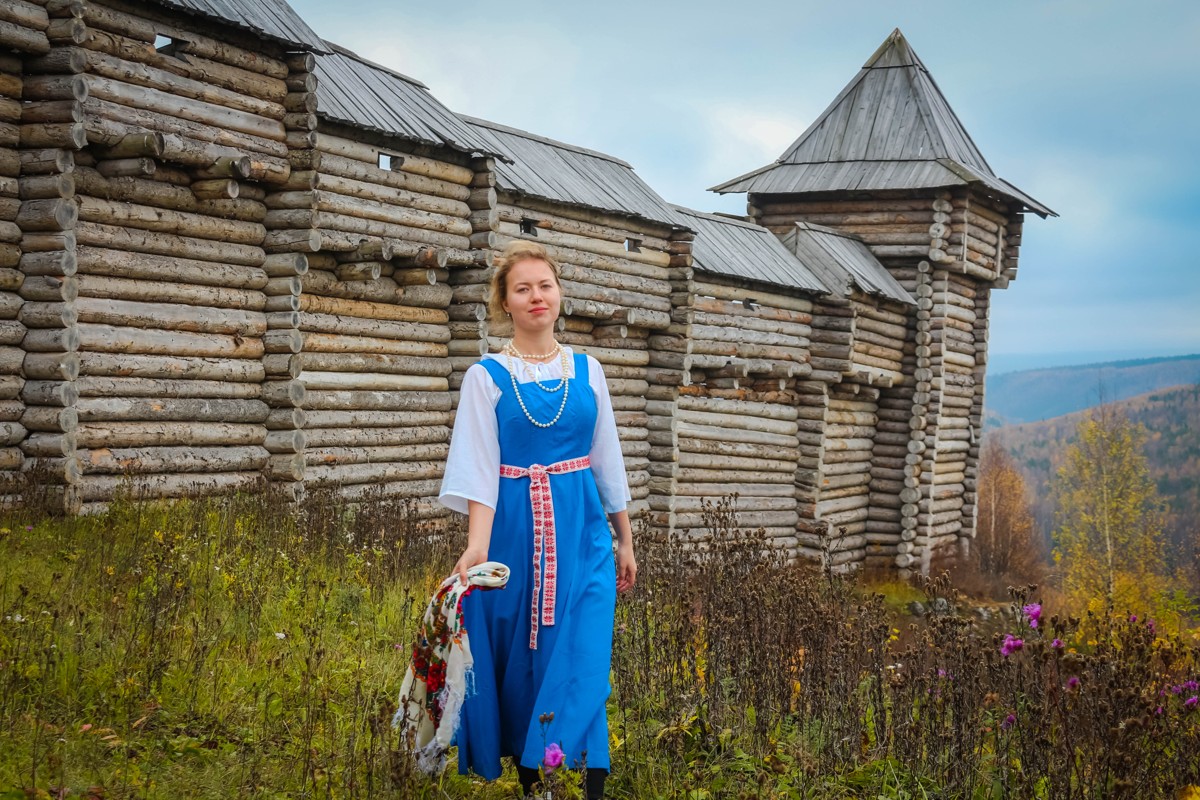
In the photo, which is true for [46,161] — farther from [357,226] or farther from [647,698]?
[647,698]

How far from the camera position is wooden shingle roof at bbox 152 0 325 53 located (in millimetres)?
9750

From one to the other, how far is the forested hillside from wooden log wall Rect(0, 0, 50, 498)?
239 feet

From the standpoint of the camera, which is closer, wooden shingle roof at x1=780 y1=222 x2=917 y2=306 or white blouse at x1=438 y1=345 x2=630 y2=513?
white blouse at x1=438 y1=345 x2=630 y2=513

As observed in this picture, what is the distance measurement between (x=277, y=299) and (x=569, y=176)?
18.3ft

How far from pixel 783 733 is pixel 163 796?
2.67 metres

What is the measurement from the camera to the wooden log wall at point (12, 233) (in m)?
8.80

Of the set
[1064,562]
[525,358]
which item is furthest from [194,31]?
[1064,562]

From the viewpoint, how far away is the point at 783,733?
209 inches

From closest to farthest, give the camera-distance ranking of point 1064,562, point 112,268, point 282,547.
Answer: point 282,547, point 112,268, point 1064,562

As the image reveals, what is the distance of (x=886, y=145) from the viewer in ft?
77.6

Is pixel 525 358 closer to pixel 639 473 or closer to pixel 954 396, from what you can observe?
pixel 639 473

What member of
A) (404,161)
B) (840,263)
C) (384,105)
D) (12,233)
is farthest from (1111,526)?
(12,233)

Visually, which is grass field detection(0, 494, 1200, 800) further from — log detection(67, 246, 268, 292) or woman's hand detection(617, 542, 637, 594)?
log detection(67, 246, 268, 292)

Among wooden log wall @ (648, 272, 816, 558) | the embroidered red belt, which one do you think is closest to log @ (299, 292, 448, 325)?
wooden log wall @ (648, 272, 816, 558)
